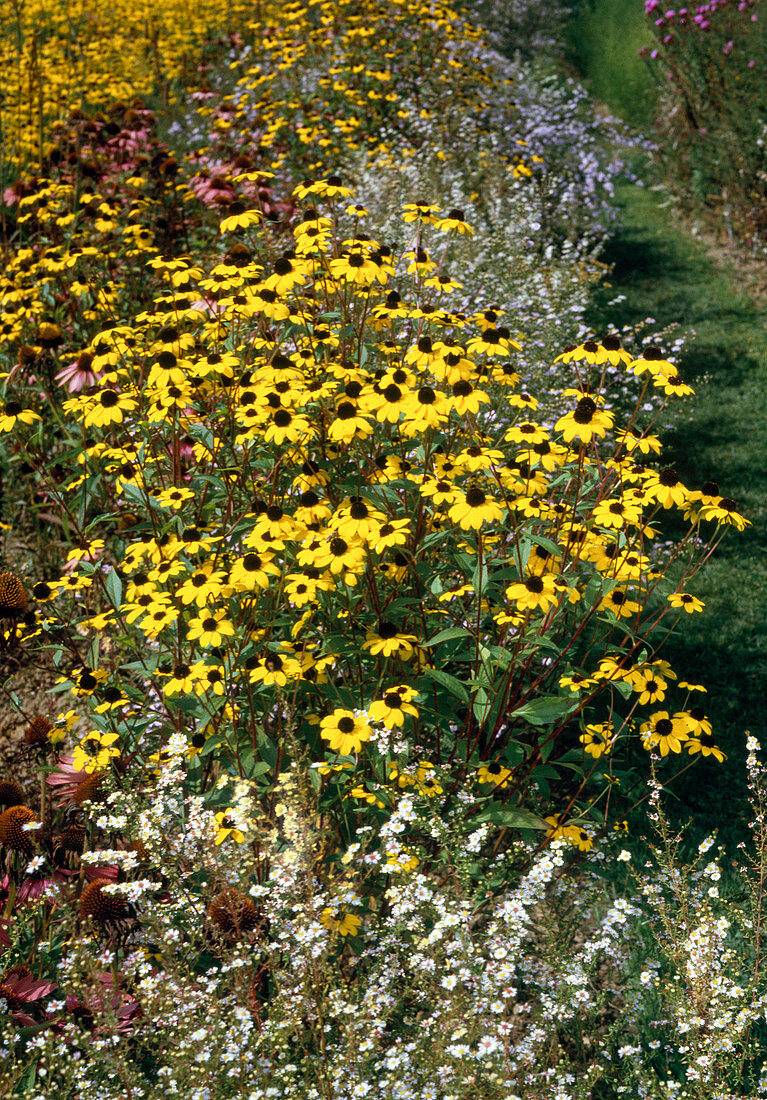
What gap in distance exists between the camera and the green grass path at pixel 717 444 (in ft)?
12.0

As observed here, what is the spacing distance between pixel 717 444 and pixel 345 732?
13.6ft

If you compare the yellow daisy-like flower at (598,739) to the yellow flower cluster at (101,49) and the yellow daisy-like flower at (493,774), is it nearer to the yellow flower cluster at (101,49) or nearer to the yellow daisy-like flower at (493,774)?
the yellow daisy-like flower at (493,774)

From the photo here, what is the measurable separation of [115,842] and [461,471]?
1.66 metres

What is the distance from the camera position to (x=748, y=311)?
700 centimetres

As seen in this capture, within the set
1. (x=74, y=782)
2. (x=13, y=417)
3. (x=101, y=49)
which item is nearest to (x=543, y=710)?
(x=74, y=782)

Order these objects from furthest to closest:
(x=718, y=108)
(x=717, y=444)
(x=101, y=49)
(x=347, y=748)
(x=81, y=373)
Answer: (x=101, y=49), (x=718, y=108), (x=717, y=444), (x=81, y=373), (x=347, y=748)

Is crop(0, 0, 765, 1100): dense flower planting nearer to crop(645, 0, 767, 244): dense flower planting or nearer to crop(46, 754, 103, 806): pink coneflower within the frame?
crop(46, 754, 103, 806): pink coneflower

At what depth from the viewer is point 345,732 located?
224cm

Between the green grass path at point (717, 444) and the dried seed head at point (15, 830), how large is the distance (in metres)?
2.44

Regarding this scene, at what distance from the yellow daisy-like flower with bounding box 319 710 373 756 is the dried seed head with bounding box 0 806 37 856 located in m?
0.95

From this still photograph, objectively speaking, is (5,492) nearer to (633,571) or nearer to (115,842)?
(115,842)

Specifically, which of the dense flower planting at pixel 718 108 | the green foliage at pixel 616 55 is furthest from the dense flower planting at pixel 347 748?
the green foliage at pixel 616 55

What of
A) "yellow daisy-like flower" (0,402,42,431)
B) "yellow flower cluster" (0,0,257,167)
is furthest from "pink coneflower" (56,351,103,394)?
"yellow flower cluster" (0,0,257,167)

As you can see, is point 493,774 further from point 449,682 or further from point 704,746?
point 704,746
